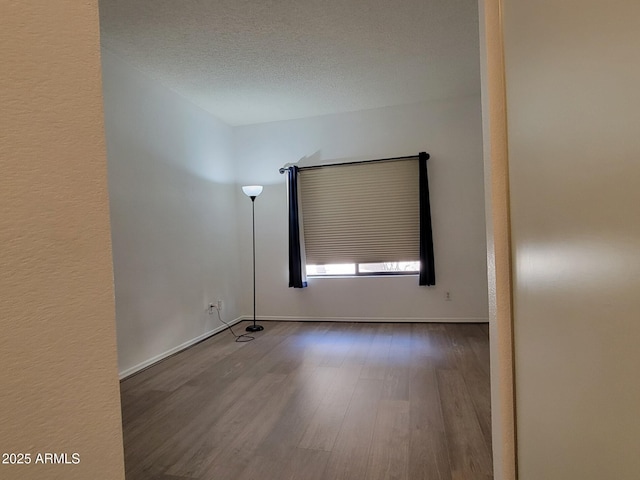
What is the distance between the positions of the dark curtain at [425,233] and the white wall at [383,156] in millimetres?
123

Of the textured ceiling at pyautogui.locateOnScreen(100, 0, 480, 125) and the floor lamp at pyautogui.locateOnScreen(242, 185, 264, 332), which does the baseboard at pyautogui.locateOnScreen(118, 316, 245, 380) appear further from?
the textured ceiling at pyautogui.locateOnScreen(100, 0, 480, 125)

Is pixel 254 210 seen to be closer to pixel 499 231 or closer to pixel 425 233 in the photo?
pixel 425 233

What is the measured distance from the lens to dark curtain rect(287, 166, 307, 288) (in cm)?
420

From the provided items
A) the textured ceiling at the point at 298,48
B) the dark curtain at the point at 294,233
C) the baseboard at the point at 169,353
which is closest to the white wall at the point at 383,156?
the dark curtain at the point at 294,233

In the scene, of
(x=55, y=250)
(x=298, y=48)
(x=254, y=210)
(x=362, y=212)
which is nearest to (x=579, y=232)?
(x=55, y=250)

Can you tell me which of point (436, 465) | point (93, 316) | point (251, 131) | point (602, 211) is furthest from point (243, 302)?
point (602, 211)

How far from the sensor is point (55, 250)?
517mm

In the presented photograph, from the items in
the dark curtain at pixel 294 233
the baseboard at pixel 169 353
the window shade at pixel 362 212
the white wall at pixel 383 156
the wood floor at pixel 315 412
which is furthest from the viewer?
the dark curtain at pixel 294 233

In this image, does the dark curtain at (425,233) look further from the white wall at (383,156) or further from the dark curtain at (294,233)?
the dark curtain at (294,233)

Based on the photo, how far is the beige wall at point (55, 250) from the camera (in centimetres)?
46

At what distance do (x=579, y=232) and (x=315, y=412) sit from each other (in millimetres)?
1944

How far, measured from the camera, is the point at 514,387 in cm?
79

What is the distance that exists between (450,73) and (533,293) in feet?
10.7

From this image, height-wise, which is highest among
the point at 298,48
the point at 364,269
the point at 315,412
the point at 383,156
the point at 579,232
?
the point at 298,48
